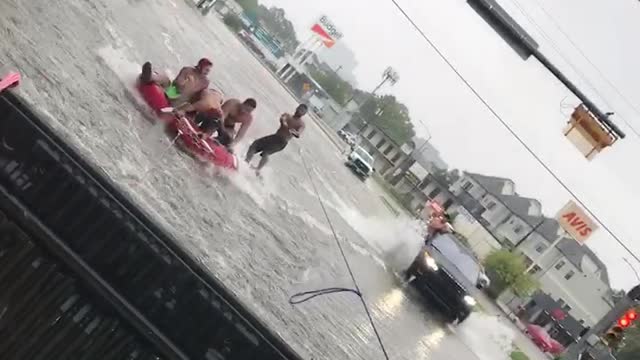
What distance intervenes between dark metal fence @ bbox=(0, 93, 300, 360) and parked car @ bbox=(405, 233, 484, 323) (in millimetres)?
15355

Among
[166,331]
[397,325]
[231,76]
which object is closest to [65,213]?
[166,331]

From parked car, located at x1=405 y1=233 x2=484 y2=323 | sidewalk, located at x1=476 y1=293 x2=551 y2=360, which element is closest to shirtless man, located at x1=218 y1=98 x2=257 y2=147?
parked car, located at x1=405 y1=233 x2=484 y2=323

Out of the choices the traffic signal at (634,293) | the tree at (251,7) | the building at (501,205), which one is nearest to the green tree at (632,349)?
the building at (501,205)

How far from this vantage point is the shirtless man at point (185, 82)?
18.4 metres

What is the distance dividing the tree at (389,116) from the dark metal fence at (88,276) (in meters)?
129

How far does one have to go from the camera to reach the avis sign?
57062mm

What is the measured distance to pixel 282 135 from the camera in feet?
69.4

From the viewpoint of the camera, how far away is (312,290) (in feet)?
56.3

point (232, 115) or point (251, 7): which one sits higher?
point (232, 115)

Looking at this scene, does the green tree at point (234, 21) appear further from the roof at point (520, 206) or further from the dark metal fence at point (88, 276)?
the dark metal fence at point (88, 276)

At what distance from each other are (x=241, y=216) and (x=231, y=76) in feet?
79.3

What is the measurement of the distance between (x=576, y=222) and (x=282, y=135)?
41778mm

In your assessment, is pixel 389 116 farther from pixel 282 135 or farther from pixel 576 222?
pixel 282 135

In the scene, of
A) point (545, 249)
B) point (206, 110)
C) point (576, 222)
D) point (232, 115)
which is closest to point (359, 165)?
point (576, 222)
